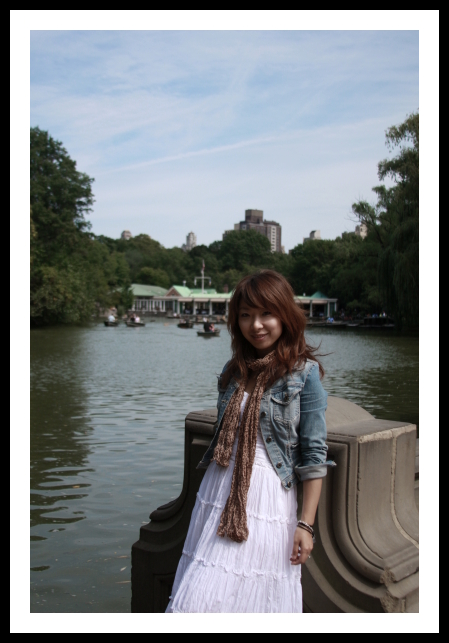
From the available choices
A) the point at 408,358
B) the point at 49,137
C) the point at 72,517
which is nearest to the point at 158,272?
the point at 49,137

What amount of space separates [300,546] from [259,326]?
0.70 meters

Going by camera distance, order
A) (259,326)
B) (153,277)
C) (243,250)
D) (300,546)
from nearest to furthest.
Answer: (300,546)
(259,326)
(153,277)
(243,250)

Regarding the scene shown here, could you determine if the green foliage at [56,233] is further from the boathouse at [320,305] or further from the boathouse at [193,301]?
the boathouse at [193,301]

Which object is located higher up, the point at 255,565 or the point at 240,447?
the point at 240,447

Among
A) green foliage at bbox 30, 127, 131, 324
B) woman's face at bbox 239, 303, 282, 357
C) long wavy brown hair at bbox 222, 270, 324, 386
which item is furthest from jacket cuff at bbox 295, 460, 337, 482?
green foliage at bbox 30, 127, 131, 324

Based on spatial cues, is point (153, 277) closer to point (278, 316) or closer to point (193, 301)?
point (193, 301)

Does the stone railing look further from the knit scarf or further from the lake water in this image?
the lake water

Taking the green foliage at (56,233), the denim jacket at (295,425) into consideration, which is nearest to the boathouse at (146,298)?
the green foliage at (56,233)

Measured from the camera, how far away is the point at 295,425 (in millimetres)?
2178

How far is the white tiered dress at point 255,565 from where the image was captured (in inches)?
82.8

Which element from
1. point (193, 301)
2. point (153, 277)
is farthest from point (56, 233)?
point (153, 277)

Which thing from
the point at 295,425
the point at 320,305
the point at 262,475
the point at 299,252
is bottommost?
the point at 262,475

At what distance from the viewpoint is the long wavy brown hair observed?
2.22 metres

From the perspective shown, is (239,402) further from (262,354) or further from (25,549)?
(25,549)
